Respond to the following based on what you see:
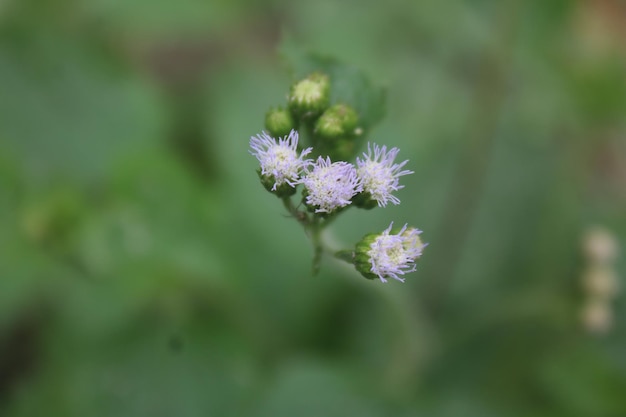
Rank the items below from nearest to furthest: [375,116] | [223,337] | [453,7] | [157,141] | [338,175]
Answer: [338,175] → [375,116] → [223,337] → [157,141] → [453,7]

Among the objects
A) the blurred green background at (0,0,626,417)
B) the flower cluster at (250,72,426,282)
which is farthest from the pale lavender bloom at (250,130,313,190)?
the blurred green background at (0,0,626,417)

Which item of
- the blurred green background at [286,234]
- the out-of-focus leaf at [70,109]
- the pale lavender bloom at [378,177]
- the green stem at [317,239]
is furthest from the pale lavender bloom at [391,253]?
the out-of-focus leaf at [70,109]

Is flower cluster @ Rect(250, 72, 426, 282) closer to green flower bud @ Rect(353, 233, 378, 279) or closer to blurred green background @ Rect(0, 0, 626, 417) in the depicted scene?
green flower bud @ Rect(353, 233, 378, 279)

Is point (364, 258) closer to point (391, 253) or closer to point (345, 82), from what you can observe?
point (391, 253)

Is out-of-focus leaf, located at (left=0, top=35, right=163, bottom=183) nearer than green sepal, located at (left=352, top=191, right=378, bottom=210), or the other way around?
green sepal, located at (left=352, top=191, right=378, bottom=210)

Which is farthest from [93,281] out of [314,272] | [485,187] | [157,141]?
[485,187]

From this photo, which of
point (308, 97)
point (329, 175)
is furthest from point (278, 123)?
point (329, 175)

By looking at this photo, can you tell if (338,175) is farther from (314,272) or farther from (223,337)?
(223,337)
